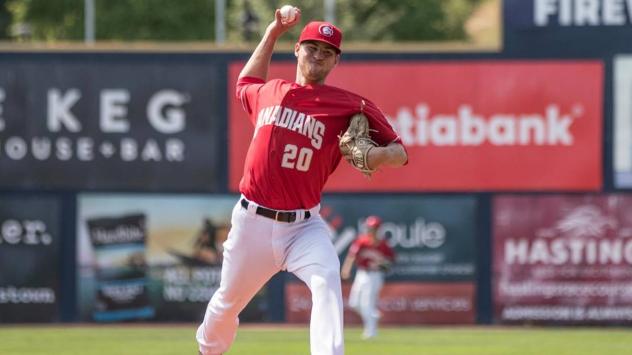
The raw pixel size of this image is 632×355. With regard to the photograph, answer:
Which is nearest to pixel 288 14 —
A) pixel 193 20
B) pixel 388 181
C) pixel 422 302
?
pixel 388 181

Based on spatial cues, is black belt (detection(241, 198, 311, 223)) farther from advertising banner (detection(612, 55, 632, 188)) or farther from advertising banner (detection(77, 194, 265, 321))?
advertising banner (detection(612, 55, 632, 188))

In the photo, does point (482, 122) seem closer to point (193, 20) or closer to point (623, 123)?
point (623, 123)

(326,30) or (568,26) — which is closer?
(326,30)

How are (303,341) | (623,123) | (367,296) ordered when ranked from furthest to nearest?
(623,123)
(367,296)
(303,341)

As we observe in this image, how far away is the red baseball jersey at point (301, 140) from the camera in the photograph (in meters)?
8.91

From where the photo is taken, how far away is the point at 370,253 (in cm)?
2036

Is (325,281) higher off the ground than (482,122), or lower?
lower

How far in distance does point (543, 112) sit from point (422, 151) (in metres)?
1.90

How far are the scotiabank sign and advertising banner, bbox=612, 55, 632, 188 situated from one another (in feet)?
0.80

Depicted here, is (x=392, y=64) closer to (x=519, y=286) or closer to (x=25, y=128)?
(x=519, y=286)

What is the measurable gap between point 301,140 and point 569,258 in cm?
1305

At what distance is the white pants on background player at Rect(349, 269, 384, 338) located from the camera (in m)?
19.5

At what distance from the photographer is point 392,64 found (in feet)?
71.5

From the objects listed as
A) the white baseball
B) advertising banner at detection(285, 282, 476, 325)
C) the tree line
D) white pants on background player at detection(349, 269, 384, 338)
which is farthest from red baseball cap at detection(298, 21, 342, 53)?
the tree line
